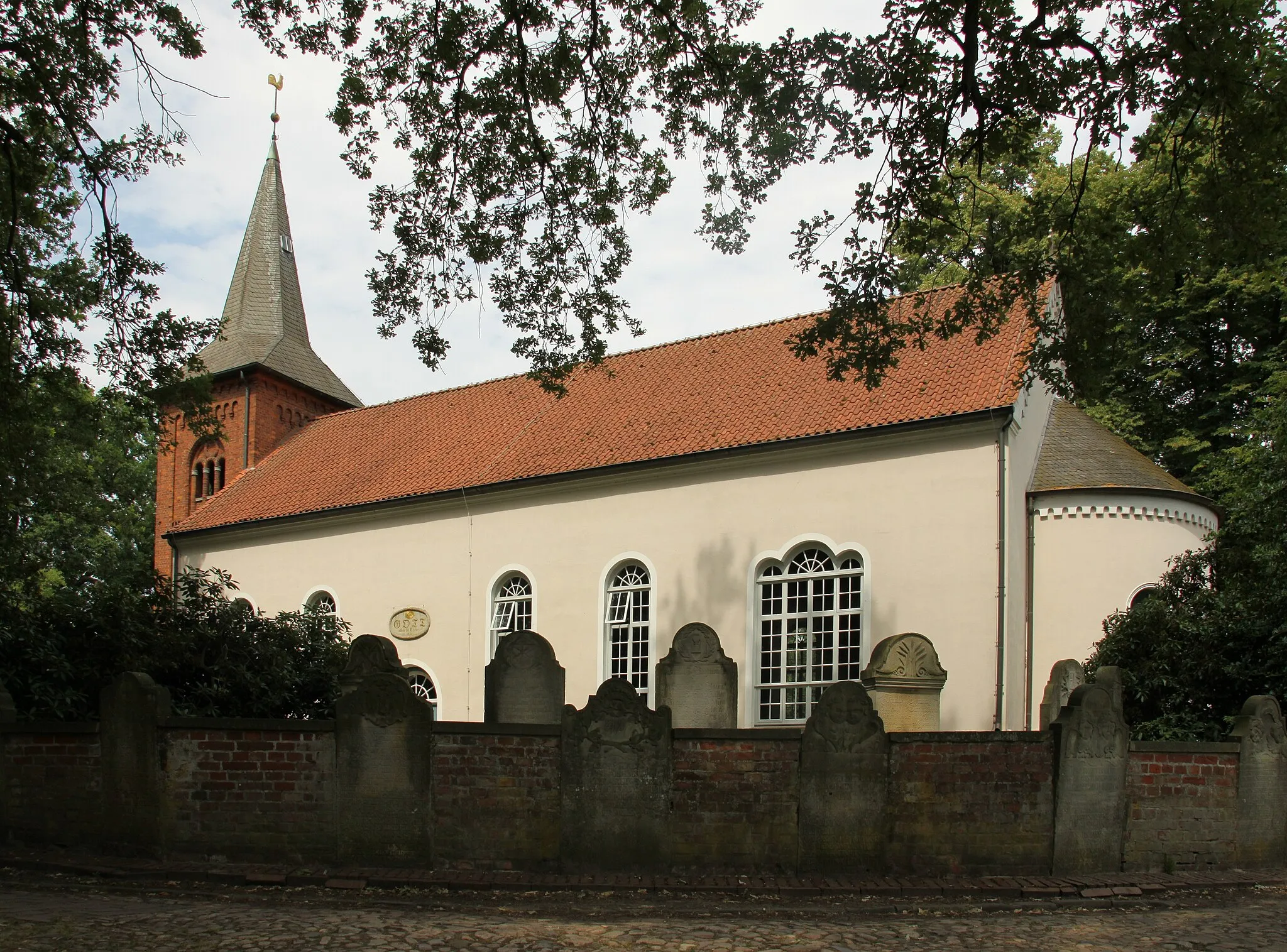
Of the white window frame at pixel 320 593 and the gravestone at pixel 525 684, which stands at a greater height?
the white window frame at pixel 320 593

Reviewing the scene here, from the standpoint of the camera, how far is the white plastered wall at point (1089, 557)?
17.2 metres

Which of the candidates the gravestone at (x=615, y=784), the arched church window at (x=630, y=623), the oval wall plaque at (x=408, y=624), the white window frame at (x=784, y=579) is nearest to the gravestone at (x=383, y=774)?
the gravestone at (x=615, y=784)

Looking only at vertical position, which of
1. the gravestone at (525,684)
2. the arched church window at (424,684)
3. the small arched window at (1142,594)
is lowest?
the arched church window at (424,684)

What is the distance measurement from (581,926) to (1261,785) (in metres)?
6.12

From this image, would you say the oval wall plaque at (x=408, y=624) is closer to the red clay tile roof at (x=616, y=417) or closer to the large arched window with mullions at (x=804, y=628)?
the red clay tile roof at (x=616, y=417)

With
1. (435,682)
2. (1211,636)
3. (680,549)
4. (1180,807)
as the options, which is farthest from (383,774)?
(435,682)

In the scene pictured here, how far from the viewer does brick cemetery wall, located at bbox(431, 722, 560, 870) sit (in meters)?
8.75

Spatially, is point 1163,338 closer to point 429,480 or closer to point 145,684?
point 429,480

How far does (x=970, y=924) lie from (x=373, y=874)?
13.7 feet

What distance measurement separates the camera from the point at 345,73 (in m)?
9.48

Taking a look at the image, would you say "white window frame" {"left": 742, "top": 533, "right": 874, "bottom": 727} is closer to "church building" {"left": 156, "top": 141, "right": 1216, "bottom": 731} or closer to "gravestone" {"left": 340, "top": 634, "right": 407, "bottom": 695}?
"church building" {"left": 156, "top": 141, "right": 1216, "bottom": 731}

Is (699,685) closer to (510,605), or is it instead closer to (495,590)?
(510,605)

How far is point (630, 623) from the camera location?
2011 centimetres

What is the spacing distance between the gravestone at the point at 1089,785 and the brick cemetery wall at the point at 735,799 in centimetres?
208
